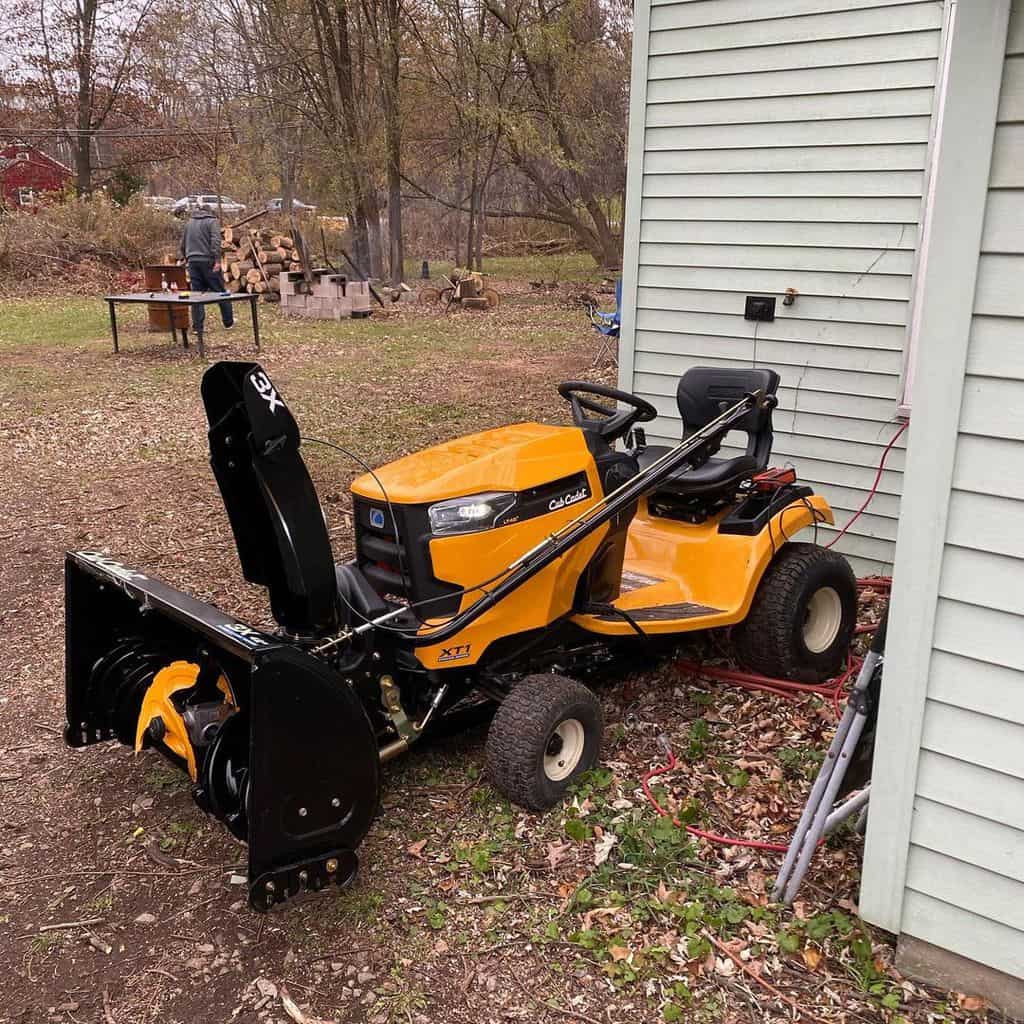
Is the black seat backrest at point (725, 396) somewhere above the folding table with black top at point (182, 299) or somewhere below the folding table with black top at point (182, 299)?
below

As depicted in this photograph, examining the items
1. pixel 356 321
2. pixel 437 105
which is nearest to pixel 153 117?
pixel 437 105

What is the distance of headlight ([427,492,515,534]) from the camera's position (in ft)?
9.98

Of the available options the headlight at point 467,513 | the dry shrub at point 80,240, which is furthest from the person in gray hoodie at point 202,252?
the headlight at point 467,513

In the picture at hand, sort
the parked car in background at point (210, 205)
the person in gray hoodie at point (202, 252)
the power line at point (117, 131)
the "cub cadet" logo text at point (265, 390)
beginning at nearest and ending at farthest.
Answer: the "cub cadet" logo text at point (265, 390) < the person in gray hoodie at point (202, 252) < the power line at point (117, 131) < the parked car in background at point (210, 205)

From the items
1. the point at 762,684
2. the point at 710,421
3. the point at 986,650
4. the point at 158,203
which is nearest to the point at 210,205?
the point at 158,203

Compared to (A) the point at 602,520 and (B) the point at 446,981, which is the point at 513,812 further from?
(A) the point at 602,520

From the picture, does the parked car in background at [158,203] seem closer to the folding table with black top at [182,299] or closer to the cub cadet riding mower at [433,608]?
the folding table with black top at [182,299]

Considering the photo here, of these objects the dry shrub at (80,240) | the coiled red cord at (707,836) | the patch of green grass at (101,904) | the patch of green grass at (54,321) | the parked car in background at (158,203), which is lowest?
the patch of green grass at (101,904)

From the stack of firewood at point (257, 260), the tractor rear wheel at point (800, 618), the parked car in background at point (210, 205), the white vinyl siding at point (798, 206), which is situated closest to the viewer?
the tractor rear wheel at point (800, 618)

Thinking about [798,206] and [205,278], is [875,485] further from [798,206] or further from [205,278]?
[205,278]

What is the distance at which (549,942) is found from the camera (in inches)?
104

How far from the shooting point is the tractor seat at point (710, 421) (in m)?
3.88

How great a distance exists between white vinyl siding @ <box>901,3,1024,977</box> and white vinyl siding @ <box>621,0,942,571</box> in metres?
2.83

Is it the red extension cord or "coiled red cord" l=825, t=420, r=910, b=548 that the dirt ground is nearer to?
the red extension cord
